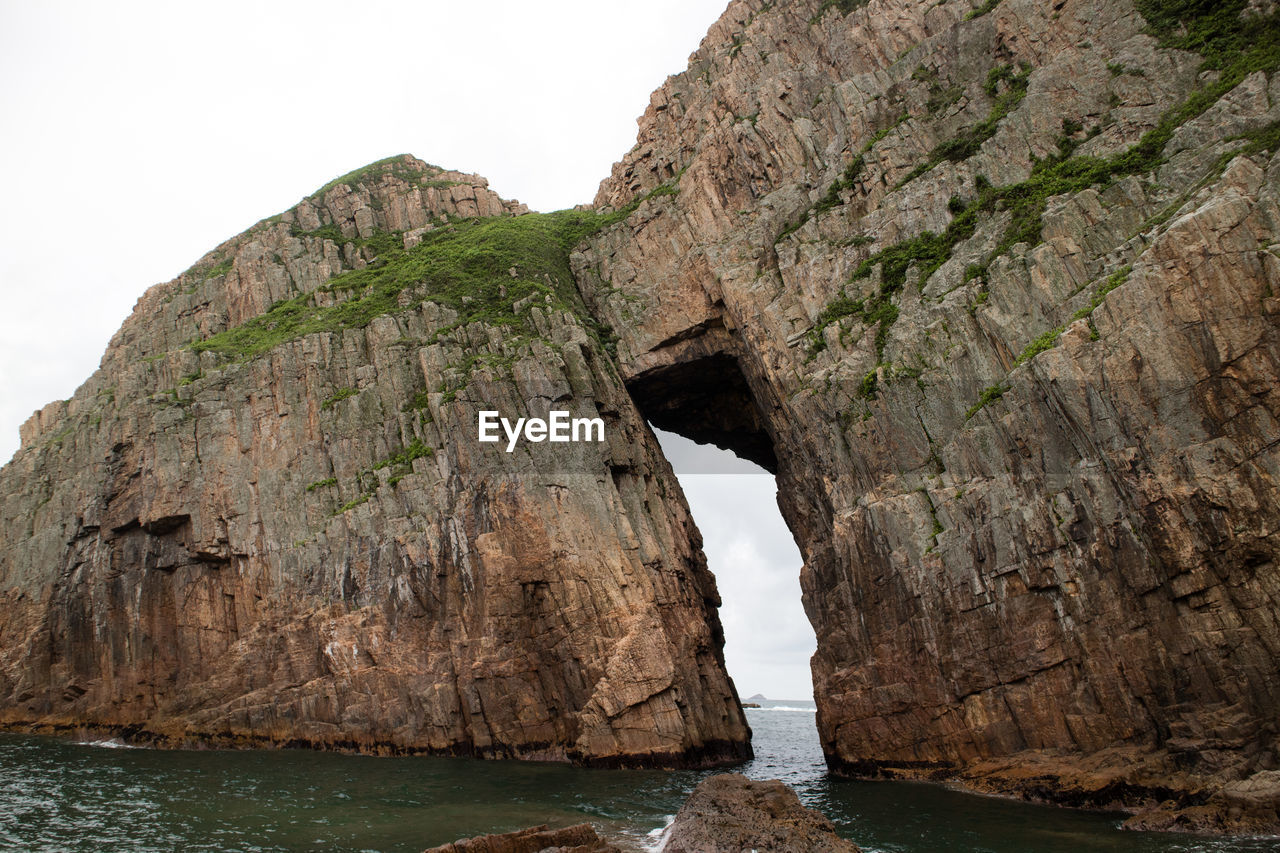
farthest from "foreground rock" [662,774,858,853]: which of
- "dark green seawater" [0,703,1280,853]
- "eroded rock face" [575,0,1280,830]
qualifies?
"eroded rock face" [575,0,1280,830]

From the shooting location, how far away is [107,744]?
43.8 meters

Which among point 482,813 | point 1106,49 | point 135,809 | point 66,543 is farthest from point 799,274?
point 66,543

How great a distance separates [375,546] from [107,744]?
1848 centimetres

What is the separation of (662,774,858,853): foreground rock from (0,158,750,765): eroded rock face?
47.4 feet

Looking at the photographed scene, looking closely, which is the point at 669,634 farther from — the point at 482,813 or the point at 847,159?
the point at 847,159

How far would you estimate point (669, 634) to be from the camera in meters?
39.9

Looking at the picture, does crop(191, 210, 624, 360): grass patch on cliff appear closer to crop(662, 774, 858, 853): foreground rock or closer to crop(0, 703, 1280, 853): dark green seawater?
crop(0, 703, 1280, 853): dark green seawater

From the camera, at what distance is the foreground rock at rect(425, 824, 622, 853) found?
1864 centimetres

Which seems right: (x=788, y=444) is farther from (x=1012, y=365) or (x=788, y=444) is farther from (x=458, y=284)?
(x=458, y=284)

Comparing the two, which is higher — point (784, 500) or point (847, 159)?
point (847, 159)

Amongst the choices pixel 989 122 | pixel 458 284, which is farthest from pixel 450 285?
pixel 989 122

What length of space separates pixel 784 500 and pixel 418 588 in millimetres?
21457

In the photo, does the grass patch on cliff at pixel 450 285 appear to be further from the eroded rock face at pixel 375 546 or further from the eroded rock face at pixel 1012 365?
the eroded rock face at pixel 1012 365

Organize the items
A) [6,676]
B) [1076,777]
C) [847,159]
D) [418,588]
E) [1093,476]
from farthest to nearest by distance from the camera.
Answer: [6,676]
[847,159]
[418,588]
[1093,476]
[1076,777]
